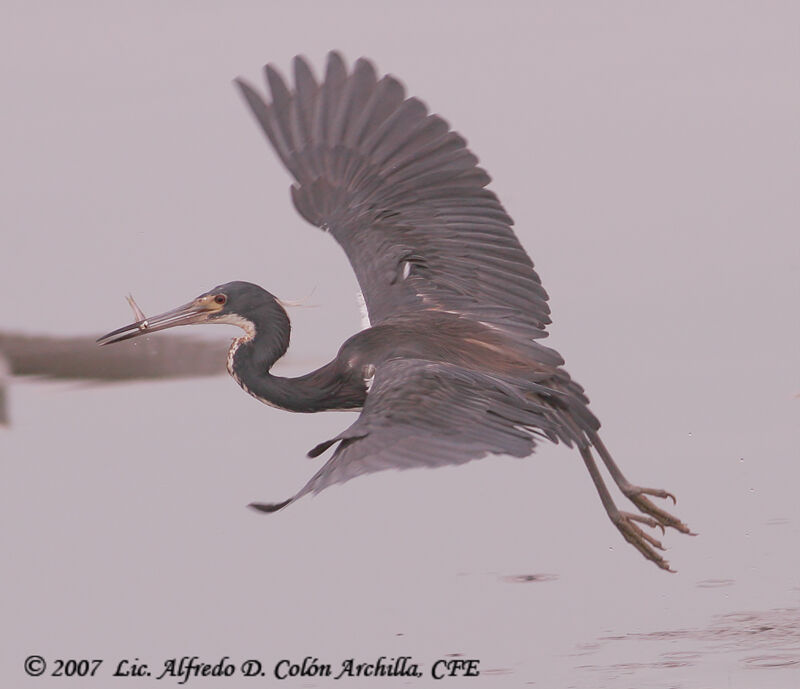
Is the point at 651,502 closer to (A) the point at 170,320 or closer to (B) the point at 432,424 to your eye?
(B) the point at 432,424

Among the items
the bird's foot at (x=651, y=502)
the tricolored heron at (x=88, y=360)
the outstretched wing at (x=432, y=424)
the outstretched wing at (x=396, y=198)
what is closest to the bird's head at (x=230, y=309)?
the outstretched wing at (x=396, y=198)

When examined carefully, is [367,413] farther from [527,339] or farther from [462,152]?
[462,152]

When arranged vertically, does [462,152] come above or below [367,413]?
above

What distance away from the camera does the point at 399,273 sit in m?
7.80

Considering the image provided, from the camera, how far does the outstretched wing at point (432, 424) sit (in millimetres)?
5875

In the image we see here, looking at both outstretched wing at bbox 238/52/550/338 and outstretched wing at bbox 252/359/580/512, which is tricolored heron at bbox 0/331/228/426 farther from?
outstretched wing at bbox 252/359/580/512

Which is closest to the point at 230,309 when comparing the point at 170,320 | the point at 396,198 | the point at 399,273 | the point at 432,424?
the point at 170,320

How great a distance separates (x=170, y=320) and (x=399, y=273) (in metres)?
1.15

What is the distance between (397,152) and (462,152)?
332mm

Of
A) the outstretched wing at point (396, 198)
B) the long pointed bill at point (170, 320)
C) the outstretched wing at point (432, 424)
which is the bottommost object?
the outstretched wing at point (432, 424)

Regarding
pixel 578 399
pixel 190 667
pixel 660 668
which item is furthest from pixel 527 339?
pixel 190 667

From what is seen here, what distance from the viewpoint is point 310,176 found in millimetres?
8188

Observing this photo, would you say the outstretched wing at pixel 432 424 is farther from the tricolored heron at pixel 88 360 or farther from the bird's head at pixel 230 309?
the tricolored heron at pixel 88 360

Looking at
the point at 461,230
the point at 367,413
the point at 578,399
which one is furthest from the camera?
the point at 461,230
